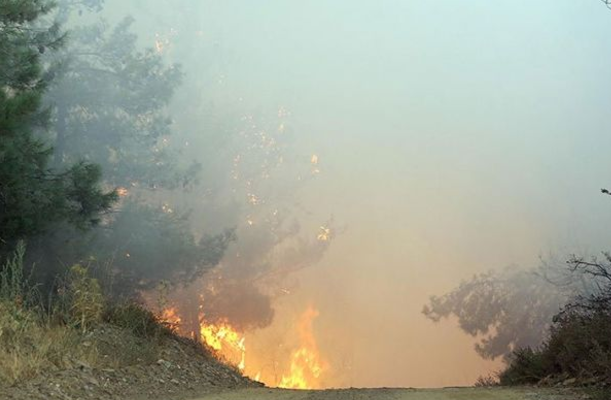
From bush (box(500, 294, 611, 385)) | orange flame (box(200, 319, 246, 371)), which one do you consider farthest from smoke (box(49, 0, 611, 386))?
bush (box(500, 294, 611, 385))

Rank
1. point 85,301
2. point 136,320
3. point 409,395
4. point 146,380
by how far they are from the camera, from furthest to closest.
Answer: point 136,320, point 85,301, point 146,380, point 409,395

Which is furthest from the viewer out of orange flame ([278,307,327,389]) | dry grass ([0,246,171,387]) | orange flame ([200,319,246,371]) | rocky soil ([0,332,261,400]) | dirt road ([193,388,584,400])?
orange flame ([278,307,327,389])

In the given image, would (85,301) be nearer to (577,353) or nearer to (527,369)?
(527,369)

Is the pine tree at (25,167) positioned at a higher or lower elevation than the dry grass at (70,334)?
higher

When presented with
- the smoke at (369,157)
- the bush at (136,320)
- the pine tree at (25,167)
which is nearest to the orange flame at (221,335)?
the smoke at (369,157)

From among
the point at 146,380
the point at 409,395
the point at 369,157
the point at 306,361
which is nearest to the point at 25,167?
the point at 146,380

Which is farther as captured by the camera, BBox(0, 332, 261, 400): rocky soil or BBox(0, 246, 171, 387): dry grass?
BBox(0, 246, 171, 387): dry grass

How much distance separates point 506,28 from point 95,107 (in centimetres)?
13150

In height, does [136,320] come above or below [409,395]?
above

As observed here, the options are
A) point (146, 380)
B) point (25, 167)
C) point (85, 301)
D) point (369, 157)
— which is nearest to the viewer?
point (146, 380)

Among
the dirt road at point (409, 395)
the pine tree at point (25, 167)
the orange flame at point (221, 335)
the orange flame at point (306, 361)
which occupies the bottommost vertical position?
the dirt road at point (409, 395)

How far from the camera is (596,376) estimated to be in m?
6.89

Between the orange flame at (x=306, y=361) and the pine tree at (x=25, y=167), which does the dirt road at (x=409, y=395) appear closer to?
A: the pine tree at (x=25, y=167)

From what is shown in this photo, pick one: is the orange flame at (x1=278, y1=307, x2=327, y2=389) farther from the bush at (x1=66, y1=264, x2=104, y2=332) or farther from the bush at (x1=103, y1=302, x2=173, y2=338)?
the bush at (x1=66, y1=264, x2=104, y2=332)
